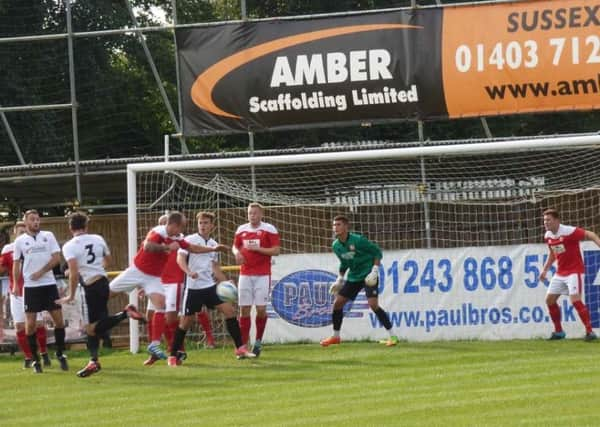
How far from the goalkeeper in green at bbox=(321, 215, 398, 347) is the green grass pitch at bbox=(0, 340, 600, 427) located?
1.97ft

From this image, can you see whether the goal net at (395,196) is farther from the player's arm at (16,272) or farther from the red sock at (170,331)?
the player's arm at (16,272)

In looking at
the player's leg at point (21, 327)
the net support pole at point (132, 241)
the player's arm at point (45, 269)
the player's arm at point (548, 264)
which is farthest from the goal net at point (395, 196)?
the player's arm at point (45, 269)

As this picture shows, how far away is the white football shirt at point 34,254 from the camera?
50.9 feet

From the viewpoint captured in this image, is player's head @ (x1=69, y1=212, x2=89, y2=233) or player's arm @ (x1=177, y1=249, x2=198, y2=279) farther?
player's arm @ (x1=177, y1=249, x2=198, y2=279)

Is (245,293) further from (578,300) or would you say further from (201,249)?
(578,300)

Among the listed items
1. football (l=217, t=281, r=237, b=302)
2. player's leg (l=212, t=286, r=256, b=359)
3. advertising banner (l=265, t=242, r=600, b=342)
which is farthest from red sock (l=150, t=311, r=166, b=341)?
advertising banner (l=265, t=242, r=600, b=342)

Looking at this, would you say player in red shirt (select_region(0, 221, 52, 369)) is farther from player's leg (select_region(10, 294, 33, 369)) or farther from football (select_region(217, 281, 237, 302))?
football (select_region(217, 281, 237, 302))

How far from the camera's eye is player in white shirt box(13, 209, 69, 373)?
1552 centimetres

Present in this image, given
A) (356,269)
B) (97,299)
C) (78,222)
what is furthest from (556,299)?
(78,222)

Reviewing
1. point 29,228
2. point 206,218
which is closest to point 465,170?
point 206,218

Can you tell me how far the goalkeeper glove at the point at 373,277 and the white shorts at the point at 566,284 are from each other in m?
2.40

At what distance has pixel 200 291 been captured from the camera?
15.5 m

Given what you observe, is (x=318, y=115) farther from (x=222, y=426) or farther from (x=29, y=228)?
(x=222, y=426)

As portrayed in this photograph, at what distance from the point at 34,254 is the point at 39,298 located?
0.56 m
